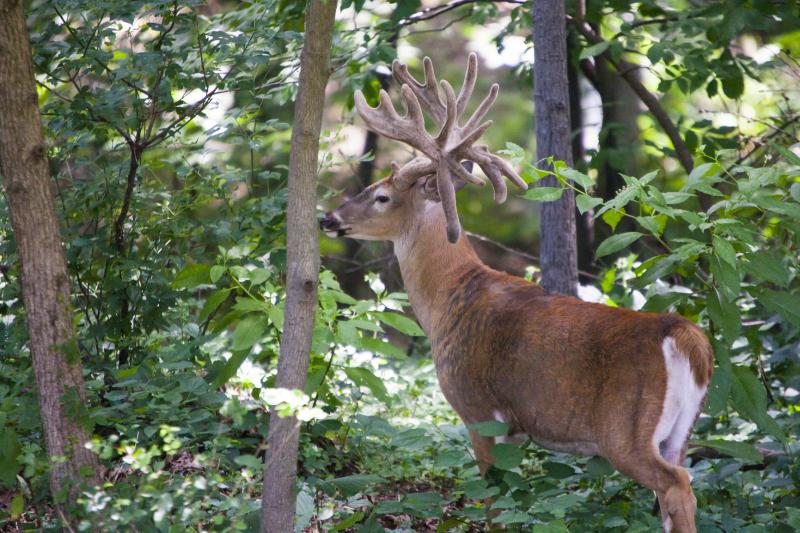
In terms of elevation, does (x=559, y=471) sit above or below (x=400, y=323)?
below

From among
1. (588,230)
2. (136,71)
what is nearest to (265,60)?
(136,71)

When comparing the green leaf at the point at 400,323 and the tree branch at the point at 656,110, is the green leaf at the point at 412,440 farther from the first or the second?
the tree branch at the point at 656,110

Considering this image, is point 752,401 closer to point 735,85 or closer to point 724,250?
point 724,250

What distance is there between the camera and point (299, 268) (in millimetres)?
3400

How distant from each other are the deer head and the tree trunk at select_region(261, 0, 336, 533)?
87 cm

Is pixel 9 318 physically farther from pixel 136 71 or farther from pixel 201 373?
pixel 136 71

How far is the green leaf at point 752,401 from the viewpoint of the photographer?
392cm

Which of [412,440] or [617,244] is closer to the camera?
[412,440]

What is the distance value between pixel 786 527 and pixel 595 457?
2.70 feet

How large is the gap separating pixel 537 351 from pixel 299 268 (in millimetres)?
1210

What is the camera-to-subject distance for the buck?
3604 millimetres

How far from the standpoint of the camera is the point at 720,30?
18.5 ft

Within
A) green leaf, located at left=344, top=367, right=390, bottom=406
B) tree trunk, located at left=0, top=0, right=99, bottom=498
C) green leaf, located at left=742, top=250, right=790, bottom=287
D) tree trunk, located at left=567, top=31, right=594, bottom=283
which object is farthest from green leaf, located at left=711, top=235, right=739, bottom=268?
tree trunk, located at left=567, top=31, right=594, bottom=283

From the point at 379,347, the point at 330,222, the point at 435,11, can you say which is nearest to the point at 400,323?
the point at 379,347
